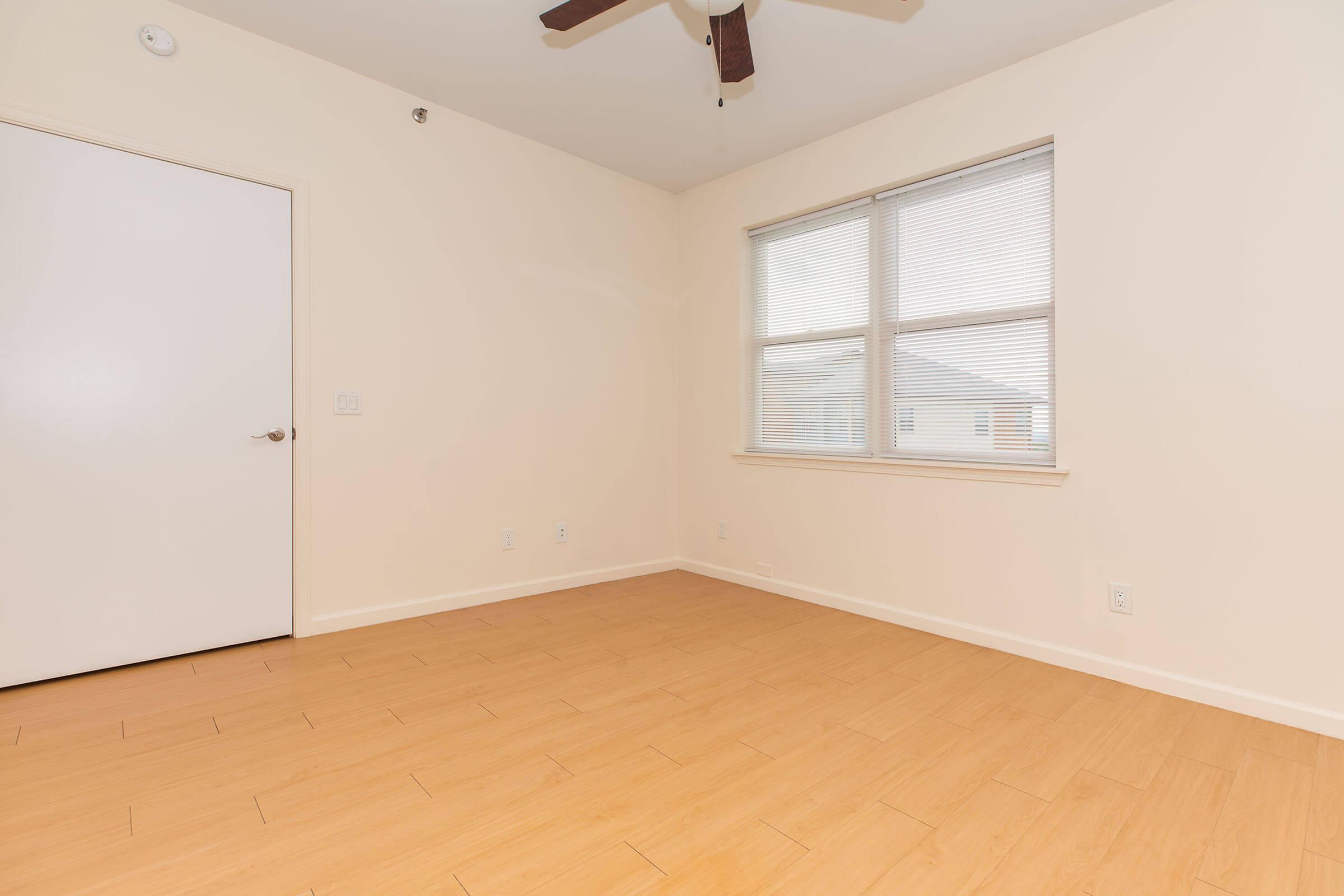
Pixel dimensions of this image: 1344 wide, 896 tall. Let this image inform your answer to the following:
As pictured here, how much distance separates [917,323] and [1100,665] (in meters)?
1.78

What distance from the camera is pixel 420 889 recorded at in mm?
1381

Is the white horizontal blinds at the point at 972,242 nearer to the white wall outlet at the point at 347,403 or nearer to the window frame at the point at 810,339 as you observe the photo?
the window frame at the point at 810,339

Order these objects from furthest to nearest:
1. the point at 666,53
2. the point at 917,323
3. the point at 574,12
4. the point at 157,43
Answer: the point at 917,323
the point at 666,53
the point at 157,43
the point at 574,12

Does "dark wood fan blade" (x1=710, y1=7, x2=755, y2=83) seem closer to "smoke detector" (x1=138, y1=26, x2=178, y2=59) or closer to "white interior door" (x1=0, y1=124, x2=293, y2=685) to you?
"white interior door" (x1=0, y1=124, x2=293, y2=685)

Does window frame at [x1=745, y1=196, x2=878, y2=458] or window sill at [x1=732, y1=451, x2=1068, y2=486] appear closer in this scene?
window sill at [x1=732, y1=451, x2=1068, y2=486]

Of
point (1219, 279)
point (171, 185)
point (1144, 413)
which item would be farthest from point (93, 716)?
point (1219, 279)

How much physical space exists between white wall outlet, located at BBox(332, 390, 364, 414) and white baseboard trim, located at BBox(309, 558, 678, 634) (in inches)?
38.7

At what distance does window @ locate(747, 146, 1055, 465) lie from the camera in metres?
2.97

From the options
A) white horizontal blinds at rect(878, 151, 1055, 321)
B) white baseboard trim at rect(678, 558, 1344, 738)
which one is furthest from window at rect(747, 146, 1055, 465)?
white baseboard trim at rect(678, 558, 1344, 738)

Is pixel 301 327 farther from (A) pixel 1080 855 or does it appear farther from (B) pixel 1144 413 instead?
(B) pixel 1144 413

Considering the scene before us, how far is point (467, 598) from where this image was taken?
3.59m

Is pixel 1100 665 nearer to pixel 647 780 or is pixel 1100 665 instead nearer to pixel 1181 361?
pixel 1181 361

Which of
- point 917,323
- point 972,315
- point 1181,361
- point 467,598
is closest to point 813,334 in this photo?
point 917,323

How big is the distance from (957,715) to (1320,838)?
90cm
